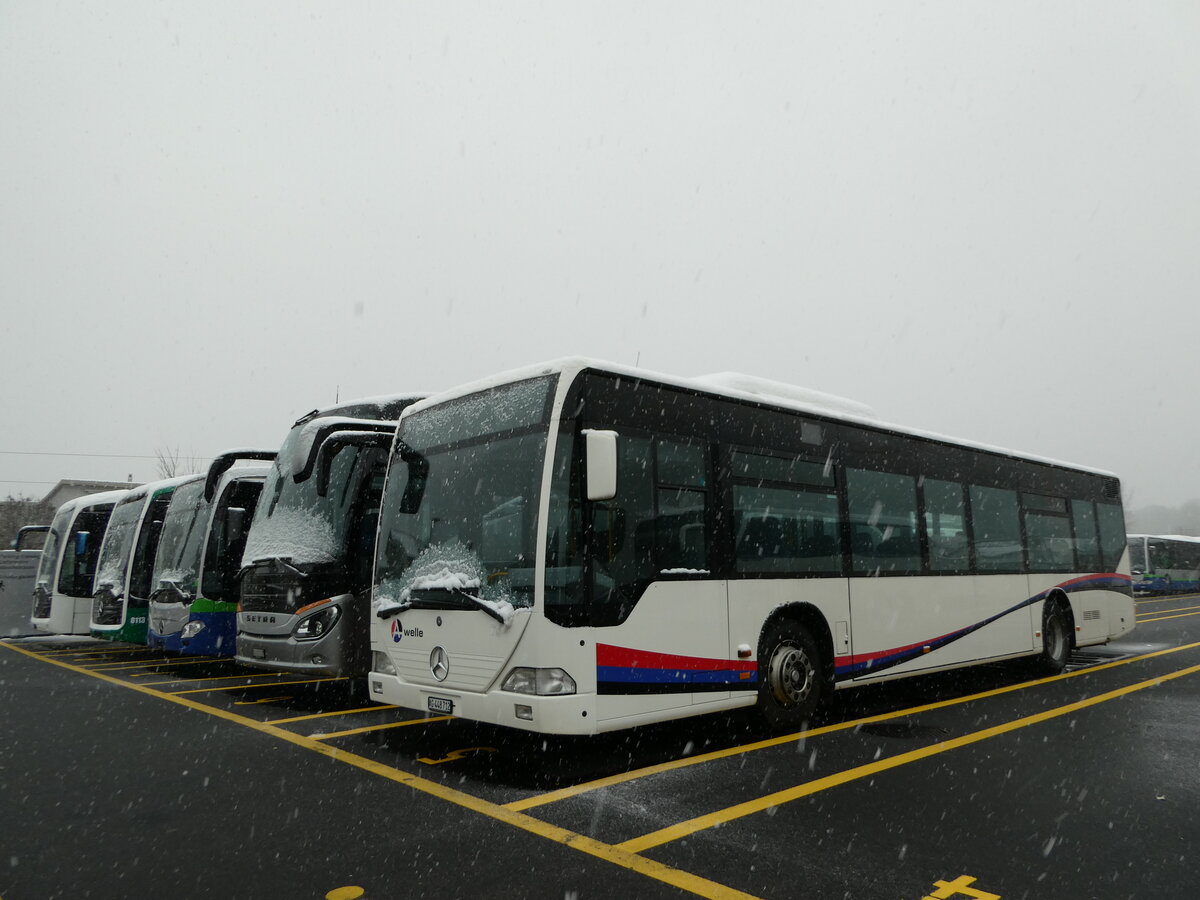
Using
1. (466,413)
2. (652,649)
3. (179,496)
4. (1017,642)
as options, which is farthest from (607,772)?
(179,496)

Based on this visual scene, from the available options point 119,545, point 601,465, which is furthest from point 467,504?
point 119,545

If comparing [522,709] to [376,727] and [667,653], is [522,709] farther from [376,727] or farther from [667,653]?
[376,727]

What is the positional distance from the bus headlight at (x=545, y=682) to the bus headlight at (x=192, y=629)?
312 inches

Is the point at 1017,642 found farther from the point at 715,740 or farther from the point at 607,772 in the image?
the point at 607,772

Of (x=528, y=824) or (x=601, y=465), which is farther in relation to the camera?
(x=601, y=465)

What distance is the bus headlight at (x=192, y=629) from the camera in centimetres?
1153

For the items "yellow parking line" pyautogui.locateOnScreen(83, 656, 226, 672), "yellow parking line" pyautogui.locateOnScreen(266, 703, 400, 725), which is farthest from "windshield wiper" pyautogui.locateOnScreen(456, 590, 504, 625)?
"yellow parking line" pyautogui.locateOnScreen(83, 656, 226, 672)

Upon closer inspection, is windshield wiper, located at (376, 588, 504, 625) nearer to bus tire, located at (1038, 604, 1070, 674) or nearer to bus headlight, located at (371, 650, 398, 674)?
bus headlight, located at (371, 650, 398, 674)

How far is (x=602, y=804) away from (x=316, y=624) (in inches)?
180

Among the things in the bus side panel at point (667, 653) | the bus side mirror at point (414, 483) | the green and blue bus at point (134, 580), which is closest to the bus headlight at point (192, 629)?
the green and blue bus at point (134, 580)

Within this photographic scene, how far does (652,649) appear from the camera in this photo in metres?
6.02

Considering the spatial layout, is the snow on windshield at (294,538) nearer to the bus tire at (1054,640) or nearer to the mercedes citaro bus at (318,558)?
the mercedes citaro bus at (318,558)

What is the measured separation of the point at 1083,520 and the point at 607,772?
10.1 meters

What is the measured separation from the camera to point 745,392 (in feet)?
25.7
